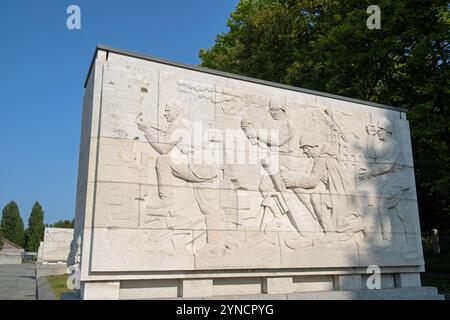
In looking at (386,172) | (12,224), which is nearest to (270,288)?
(386,172)

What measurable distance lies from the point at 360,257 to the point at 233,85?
4.48 m

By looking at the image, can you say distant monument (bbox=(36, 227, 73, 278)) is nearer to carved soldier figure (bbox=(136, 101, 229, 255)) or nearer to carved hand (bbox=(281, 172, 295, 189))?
carved soldier figure (bbox=(136, 101, 229, 255))

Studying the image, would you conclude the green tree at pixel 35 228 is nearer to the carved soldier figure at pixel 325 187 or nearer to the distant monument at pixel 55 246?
the distant monument at pixel 55 246

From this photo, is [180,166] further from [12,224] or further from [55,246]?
[12,224]

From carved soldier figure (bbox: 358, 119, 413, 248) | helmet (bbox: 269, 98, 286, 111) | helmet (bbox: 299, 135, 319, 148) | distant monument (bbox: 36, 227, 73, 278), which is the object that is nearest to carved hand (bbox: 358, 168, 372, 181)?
carved soldier figure (bbox: 358, 119, 413, 248)

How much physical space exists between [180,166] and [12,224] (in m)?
73.5

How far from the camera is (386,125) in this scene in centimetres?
935

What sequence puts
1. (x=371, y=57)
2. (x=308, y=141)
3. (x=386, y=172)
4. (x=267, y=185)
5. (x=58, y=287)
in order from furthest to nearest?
(x=371, y=57) → (x=58, y=287) → (x=386, y=172) → (x=308, y=141) → (x=267, y=185)

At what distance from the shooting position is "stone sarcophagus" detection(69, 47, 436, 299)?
20.6 ft

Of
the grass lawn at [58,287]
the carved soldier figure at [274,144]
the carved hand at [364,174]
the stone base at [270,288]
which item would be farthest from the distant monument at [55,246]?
the carved hand at [364,174]

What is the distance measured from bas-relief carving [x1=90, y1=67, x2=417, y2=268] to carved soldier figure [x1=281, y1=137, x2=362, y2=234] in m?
0.02

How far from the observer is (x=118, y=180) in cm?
633
